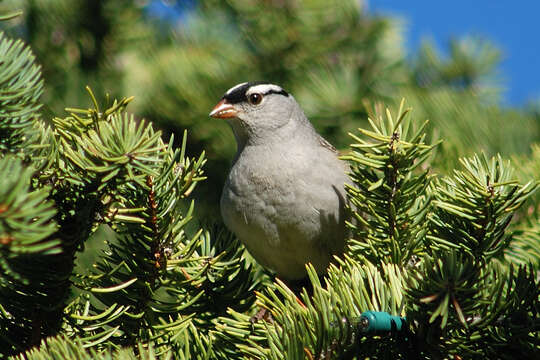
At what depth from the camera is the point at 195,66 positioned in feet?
11.4

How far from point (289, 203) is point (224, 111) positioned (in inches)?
30.8

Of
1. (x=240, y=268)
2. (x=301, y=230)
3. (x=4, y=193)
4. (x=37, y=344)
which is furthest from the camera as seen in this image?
(x=301, y=230)

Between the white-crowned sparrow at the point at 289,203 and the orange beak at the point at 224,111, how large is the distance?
245mm

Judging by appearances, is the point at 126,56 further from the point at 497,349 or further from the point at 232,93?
the point at 497,349

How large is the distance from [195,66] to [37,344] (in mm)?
2265

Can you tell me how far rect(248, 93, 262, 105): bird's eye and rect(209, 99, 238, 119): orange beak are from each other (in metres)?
0.12

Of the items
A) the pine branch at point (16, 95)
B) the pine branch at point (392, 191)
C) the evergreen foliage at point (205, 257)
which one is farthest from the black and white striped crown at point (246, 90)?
the pine branch at point (16, 95)

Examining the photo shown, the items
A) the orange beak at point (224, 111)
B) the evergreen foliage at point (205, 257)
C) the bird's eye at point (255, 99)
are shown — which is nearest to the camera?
the evergreen foliage at point (205, 257)

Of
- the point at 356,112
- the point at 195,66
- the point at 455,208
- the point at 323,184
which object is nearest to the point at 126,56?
the point at 195,66

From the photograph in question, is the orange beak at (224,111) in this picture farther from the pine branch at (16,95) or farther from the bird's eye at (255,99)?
the pine branch at (16,95)

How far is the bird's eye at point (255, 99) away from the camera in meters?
3.14

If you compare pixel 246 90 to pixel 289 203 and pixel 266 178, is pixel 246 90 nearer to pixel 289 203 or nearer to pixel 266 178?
pixel 266 178

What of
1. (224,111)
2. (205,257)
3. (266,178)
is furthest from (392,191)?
(224,111)

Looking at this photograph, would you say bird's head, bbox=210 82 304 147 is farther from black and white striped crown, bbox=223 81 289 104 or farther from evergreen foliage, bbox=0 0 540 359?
evergreen foliage, bbox=0 0 540 359
